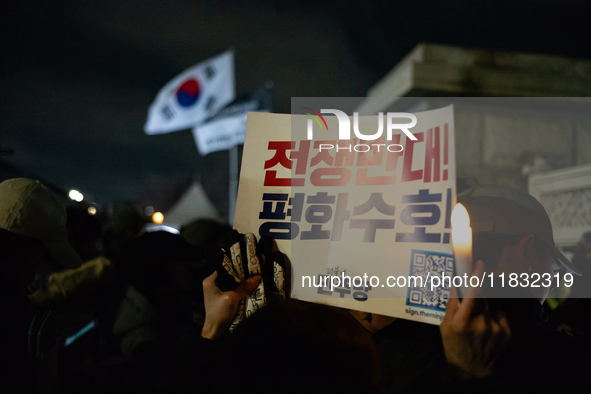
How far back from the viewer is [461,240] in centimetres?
103

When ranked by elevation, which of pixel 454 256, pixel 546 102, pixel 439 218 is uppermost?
pixel 546 102

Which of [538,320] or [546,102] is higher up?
[546,102]

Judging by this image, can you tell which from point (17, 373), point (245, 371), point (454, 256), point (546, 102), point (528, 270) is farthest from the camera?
point (546, 102)

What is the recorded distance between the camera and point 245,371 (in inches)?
36.9

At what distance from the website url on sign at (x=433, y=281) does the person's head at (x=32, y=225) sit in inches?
54.2

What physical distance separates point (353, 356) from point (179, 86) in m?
9.25

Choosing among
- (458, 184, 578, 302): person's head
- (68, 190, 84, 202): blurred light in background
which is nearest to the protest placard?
(458, 184, 578, 302): person's head

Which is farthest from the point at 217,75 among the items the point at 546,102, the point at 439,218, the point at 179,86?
the point at 439,218

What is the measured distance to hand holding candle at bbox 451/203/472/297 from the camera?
102 centimetres

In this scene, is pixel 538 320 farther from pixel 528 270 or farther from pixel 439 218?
pixel 439 218

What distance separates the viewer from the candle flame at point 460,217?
1.02 metres

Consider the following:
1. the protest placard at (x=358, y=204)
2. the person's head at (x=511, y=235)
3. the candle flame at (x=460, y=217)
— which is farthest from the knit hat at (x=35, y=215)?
the person's head at (x=511, y=235)

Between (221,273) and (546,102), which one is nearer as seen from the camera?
(221,273)

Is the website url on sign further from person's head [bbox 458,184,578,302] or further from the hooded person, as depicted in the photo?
the hooded person
